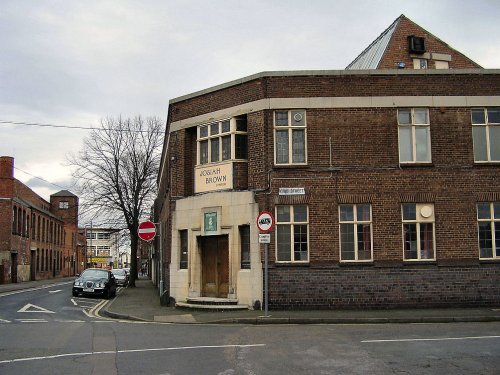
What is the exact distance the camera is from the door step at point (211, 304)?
17938 mm

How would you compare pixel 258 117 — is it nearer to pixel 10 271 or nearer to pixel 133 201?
pixel 133 201

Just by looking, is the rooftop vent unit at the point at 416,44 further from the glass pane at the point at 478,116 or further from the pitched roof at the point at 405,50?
the glass pane at the point at 478,116

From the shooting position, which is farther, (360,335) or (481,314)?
(481,314)

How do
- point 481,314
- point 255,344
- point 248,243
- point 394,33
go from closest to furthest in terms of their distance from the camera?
point 255,344 < point 481,314 < point 248,243 < point 394,33

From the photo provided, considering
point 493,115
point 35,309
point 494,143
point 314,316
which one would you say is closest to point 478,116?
point 493,115

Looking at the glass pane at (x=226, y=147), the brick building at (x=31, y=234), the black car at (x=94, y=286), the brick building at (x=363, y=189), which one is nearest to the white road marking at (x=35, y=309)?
the brick building at (x=363, y=189)

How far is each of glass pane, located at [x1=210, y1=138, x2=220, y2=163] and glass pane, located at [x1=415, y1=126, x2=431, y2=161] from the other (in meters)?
6.88

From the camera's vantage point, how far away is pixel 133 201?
136ft

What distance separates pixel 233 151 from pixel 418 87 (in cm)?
660

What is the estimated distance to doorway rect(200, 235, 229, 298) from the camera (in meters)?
19.4

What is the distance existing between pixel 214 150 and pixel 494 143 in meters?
9.64

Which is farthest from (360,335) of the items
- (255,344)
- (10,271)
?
(10,271)

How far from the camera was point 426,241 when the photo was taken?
18188mm

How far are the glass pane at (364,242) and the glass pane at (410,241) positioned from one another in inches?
46.6
